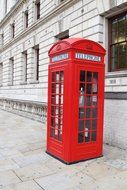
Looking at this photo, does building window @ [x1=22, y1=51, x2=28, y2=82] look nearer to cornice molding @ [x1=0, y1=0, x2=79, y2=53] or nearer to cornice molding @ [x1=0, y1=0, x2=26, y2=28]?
cornice molding @ [x1=0, y1=0, x2=79, y2=53]

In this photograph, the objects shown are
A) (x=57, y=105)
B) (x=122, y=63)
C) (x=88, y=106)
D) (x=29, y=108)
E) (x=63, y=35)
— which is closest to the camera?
(x=88, y=106)

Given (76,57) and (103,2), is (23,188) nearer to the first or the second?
(76,57)

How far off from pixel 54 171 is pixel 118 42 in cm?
470

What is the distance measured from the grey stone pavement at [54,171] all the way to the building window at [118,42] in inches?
103

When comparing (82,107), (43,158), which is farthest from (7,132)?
(82,107)

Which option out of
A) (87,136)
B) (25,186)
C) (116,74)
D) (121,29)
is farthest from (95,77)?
(25,186)

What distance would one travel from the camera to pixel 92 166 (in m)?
5.95

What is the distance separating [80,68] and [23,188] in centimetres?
280

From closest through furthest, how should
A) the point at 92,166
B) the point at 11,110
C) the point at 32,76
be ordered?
the point at 92,166 → the point at 32,76 → the point at 11,110

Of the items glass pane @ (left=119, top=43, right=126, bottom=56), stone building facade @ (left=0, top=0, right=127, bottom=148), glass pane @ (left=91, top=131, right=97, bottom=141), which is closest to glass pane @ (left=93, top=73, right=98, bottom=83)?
glass pane @ (left=91, top=131, right=97, bottom=141)

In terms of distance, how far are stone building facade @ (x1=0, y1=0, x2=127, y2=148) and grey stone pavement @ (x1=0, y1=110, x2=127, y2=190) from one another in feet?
4.82

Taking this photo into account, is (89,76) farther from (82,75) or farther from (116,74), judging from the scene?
(116,74)

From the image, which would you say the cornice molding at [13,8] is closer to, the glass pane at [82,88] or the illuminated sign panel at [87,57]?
the illuminated sign panel at [87,57]

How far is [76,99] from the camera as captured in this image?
6.13 metres
